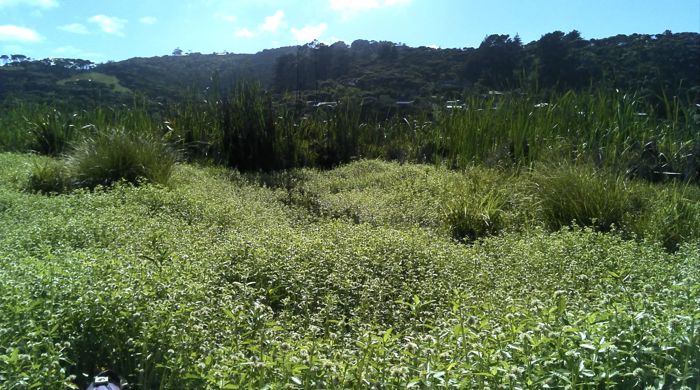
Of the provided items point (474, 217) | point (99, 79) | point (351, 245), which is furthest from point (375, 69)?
point (351, 245)

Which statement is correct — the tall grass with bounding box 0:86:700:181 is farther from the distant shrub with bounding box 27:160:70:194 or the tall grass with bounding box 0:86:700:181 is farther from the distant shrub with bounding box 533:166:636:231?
the distant shrub with bounding box 27:160:70:194

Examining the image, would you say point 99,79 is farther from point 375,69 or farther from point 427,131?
point 427,131

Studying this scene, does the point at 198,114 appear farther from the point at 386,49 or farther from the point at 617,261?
the point at 386,49

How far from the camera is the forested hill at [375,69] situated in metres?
14.2

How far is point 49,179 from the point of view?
657 centimetres

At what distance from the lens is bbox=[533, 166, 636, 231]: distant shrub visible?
4.91 meters

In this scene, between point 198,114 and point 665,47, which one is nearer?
point 198,114

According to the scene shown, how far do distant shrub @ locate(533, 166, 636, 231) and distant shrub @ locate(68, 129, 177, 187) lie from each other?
4.21 m

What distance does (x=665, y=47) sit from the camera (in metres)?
15.5

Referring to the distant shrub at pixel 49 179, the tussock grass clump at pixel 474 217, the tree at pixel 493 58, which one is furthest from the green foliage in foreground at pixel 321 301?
the tree at pixel 493 58

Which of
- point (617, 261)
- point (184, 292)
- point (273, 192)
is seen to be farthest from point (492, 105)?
point (184, 292)

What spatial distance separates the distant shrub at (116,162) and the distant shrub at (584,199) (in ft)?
13.8

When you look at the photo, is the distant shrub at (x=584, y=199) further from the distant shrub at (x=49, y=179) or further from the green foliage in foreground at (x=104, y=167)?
the distant shrub at (x=49, y=179)

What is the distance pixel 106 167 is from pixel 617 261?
5481 mm
